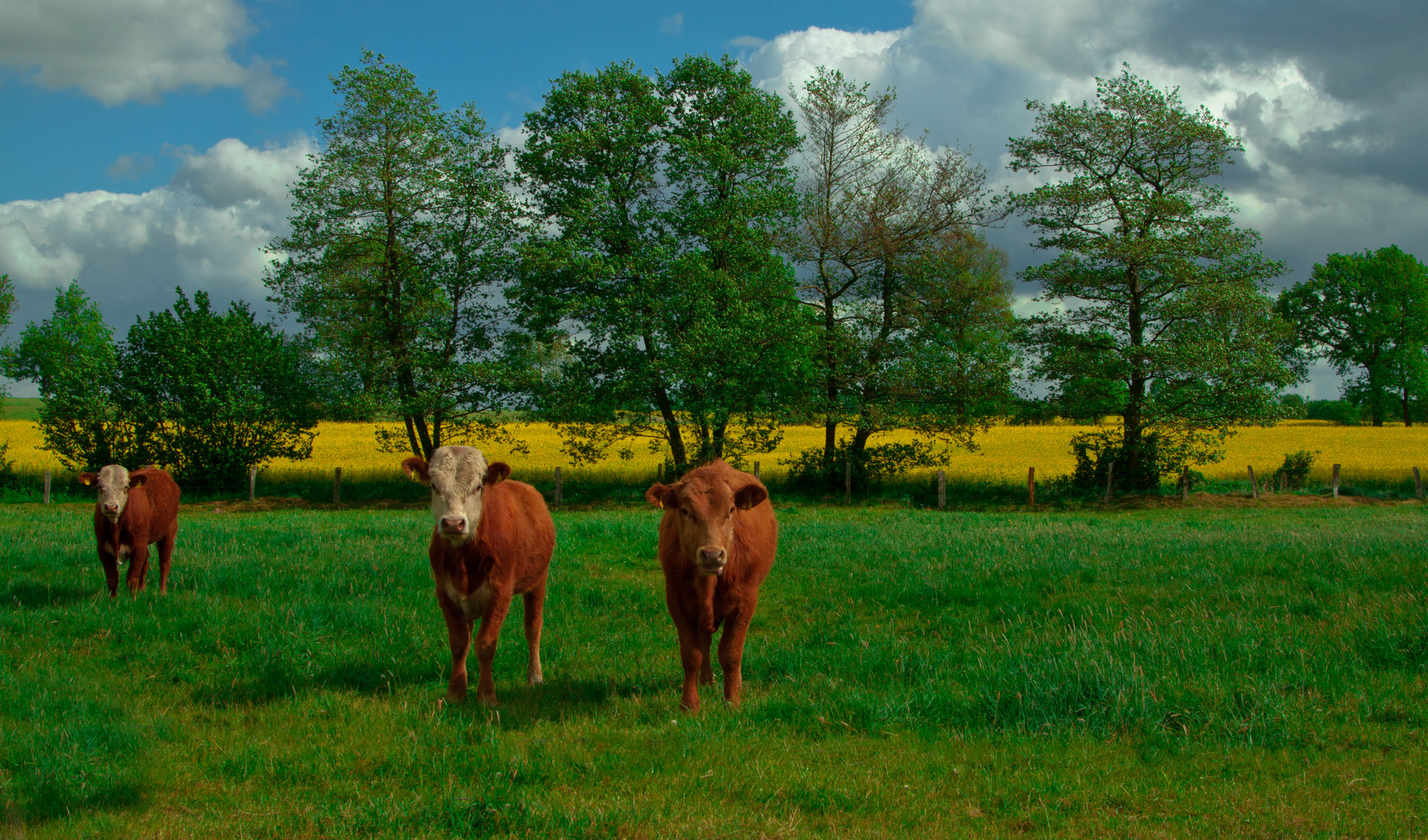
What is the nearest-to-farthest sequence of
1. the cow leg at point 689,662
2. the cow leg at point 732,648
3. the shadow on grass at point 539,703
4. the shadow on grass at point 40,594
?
the shadow on grass at point 539,703, the cow leg at point 689,662, the cow leg at point 732,648, the shadow on grass at point 40,594

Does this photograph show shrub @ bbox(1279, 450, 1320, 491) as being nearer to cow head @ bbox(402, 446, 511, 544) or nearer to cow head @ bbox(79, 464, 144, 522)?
cow head @ bbox(402, 446, 511, 544)

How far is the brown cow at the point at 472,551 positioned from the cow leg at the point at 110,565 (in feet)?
19.1

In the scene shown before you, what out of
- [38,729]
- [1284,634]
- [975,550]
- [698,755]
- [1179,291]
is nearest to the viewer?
[698,755]

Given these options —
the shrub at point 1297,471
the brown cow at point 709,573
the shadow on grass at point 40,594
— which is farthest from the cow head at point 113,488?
the shrub at point 1297,471

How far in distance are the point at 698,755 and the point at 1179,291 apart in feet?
90.8

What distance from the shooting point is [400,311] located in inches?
1149

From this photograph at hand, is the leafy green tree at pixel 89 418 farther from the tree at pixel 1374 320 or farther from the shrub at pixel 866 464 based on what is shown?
the tree at pixel 1374 320

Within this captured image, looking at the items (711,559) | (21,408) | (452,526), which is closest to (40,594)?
(452,526)

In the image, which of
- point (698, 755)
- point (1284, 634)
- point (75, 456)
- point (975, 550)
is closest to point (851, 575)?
point (975, 550)

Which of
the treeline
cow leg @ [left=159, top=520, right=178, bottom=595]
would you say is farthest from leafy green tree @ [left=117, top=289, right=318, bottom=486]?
cow leg @ [left=159, top=520, right=178, bottom=595]

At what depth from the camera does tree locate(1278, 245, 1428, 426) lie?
175 feet

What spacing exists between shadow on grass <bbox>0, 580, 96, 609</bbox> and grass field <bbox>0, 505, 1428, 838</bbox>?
53mm

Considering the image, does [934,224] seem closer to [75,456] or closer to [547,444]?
[547,444]

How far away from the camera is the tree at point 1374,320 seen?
53.2 metres
